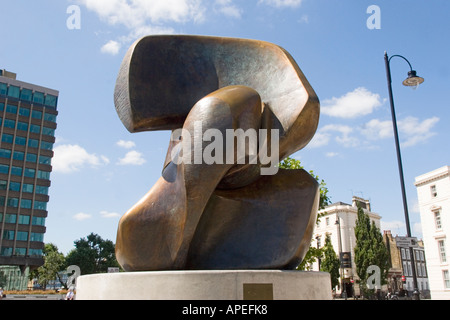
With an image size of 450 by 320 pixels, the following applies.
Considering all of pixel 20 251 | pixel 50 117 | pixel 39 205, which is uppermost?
pixel 50 117

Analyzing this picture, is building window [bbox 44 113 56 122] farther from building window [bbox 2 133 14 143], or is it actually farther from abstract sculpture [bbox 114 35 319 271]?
abstract sculpture [bbox 114 35 319 271]

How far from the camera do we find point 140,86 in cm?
625

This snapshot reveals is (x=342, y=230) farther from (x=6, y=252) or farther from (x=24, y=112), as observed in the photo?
(x=24, y=112)

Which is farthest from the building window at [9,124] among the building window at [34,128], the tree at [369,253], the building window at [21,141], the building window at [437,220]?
the building window at [437,220]

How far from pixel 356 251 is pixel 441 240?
10.9m

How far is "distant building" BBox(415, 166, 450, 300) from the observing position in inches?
1533

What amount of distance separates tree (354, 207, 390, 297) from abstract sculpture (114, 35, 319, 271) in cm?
4524

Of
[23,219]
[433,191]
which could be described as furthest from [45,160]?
[433,191]

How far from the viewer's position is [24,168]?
65562mm

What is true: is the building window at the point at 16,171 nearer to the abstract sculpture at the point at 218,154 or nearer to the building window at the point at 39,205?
the building window at the point at 39,205

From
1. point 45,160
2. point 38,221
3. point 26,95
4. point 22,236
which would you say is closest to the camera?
point 22,236

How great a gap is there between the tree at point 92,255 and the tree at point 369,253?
35026mm

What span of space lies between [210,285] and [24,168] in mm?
68716
